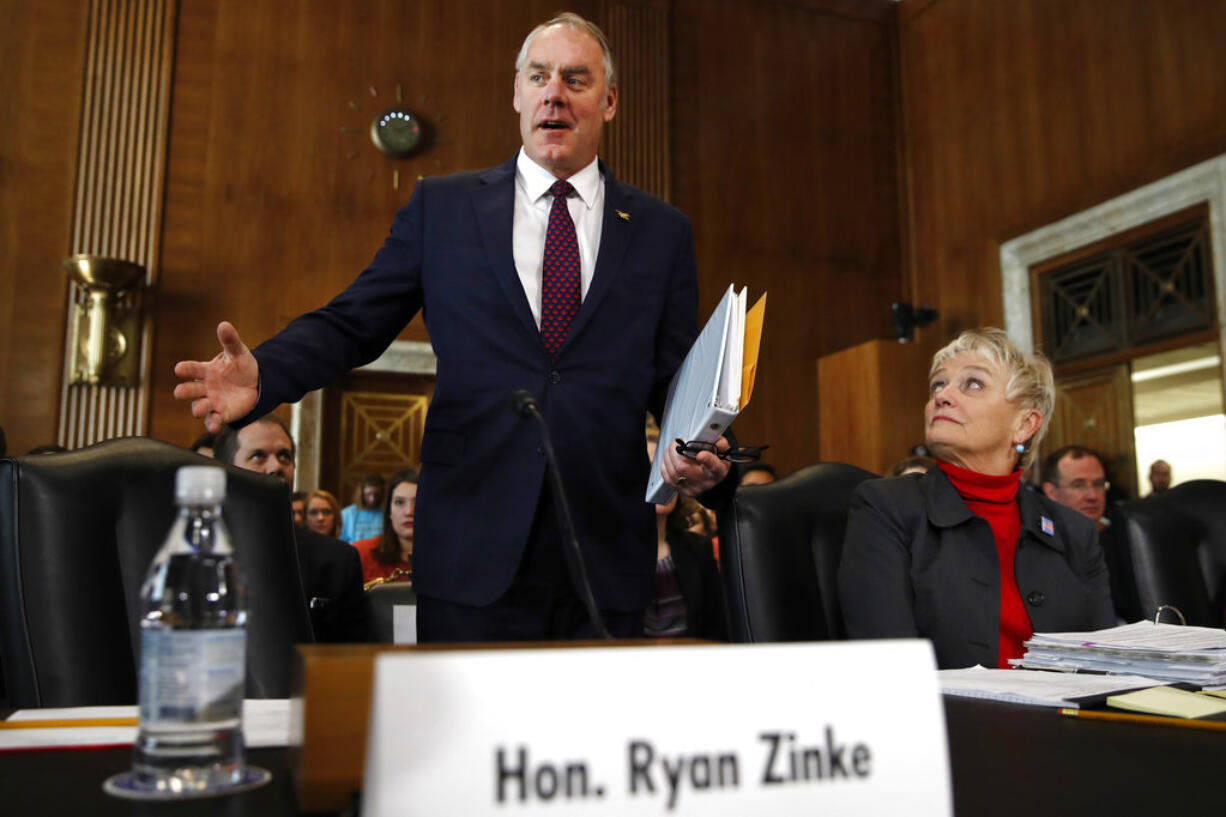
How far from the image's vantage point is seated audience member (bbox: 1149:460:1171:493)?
558 centimetres

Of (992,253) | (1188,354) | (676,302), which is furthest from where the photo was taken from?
(992,253)

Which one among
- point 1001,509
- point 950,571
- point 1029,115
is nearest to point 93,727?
point 950,571

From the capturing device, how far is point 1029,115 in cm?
672

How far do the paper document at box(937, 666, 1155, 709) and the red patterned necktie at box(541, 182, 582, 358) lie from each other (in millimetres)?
681

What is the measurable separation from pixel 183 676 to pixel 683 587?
2542mm

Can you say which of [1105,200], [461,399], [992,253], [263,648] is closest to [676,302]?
[461,399]

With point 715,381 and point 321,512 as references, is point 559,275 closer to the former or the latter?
point 715,381

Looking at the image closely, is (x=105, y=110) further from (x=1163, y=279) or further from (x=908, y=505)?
(x=1163, y=279)

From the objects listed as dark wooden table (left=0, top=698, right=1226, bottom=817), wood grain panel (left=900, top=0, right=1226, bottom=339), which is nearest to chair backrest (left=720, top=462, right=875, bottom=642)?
dark wooden table (left=0, top=698, right=1226, bottom=817)

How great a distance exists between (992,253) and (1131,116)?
1.27 meters

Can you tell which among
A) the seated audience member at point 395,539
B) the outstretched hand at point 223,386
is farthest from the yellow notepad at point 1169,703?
the seated audience member at point 395,539

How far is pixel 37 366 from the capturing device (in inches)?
223

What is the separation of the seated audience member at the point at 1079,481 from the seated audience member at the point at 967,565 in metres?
2.34

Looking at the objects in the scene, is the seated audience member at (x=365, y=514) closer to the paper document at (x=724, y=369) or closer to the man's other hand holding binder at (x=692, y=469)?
the man's other hand holding binder at (x=692, y=469)
